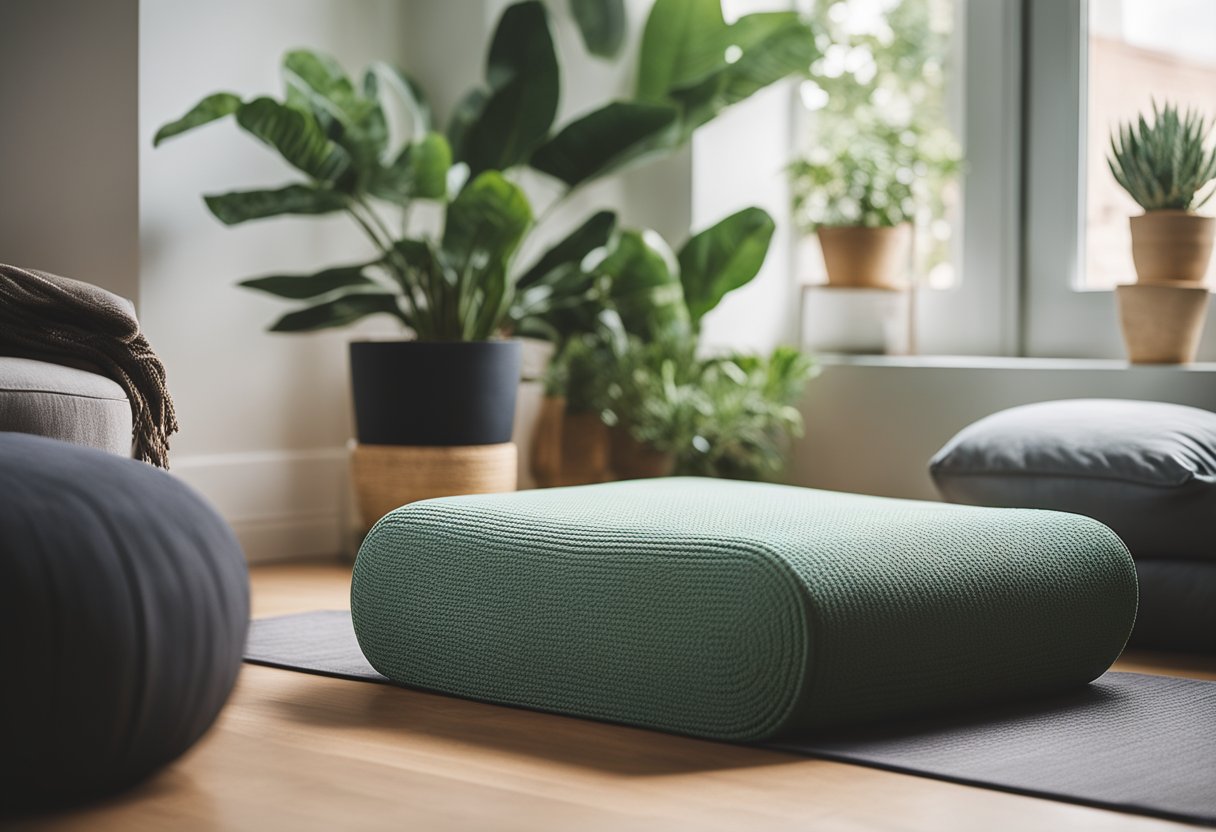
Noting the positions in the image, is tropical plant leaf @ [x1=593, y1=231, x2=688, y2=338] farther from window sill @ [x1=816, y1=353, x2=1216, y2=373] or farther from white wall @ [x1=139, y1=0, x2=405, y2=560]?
white wall @ [x1=139, y1=0, x2=405, y2=560]

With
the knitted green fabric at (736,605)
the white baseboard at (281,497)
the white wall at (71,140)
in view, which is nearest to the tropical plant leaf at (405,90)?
the white wall at (71,140)

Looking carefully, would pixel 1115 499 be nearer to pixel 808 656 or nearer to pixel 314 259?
pixel 808 656

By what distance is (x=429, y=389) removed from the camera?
313 centimetres

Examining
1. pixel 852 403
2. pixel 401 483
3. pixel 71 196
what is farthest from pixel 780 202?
pixel 71 196

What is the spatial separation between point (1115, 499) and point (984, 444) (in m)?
0.25

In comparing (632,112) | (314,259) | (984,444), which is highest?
(632,112)

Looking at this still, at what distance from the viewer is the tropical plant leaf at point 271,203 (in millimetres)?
3047

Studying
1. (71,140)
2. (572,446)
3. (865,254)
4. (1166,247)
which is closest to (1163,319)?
(1166,247)

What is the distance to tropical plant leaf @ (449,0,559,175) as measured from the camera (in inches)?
130

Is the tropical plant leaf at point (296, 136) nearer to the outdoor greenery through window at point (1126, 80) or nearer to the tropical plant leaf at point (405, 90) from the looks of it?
the tropical plant leaf at point (405, 90)

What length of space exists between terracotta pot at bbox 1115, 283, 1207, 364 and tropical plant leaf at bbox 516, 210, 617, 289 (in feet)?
3.48

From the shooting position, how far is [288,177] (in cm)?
353

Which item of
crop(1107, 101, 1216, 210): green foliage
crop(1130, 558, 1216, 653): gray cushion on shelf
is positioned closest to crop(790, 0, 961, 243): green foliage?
crop(1107, 101, 1216, 210): green foliage

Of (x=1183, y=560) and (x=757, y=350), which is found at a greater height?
(x=757, y=350)
